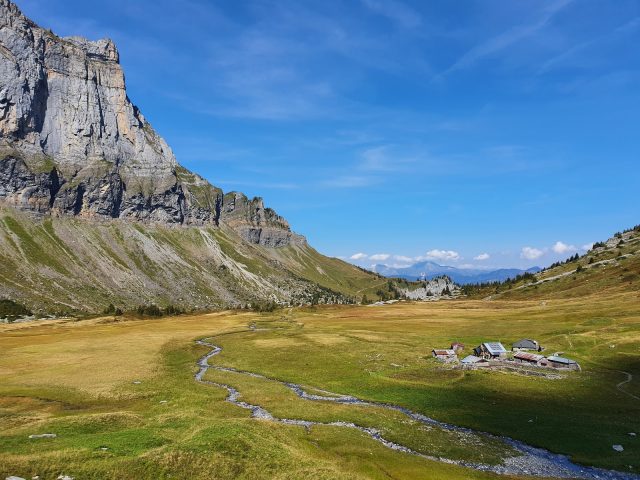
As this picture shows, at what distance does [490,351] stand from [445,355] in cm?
824

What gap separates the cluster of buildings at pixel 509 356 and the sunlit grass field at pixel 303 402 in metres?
3.95

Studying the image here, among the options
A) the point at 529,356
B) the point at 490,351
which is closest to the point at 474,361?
the point at 490,351

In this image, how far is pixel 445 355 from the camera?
87.8m

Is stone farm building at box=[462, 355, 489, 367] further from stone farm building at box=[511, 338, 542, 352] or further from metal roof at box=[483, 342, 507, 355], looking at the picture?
stone farm building at box=[511, 338, 542, 352]

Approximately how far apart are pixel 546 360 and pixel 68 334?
125531 millimetres

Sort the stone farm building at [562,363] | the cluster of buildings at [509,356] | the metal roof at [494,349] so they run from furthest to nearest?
the metal roof at [494,349] < the cluster of buildings at [509,356] < the stone farm building at [562,363]

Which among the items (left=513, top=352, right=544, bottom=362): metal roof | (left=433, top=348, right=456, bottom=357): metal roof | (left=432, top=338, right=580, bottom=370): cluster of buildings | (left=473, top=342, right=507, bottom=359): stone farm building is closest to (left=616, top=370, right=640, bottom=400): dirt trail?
(left=432, top=338, right=580, bottom=370): cluster of buildings

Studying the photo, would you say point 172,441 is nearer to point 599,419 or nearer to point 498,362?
point 599,419

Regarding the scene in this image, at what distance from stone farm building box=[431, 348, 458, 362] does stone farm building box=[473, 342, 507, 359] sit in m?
4.74

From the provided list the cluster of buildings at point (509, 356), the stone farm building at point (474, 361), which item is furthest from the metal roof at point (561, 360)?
the stone farm building at point (474, 361)

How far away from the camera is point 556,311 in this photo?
135 meters

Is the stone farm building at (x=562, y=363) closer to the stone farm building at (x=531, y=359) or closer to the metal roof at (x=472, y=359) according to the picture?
the stone farm building at (x=531, y=359)

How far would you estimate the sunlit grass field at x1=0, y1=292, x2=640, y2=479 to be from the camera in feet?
116

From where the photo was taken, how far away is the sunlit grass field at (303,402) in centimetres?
3528
